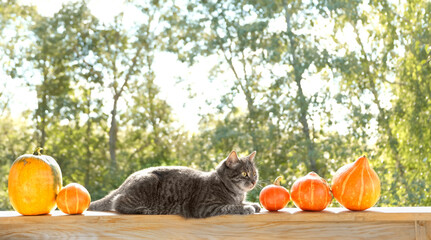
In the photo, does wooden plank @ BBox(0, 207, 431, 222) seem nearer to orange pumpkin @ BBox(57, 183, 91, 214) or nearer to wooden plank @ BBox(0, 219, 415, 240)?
wooden plank @ BBox(0, 219, 415, 240)

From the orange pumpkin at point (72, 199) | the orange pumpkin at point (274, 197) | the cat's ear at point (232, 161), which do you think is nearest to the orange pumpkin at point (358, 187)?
the orange pumpkin at point (274, 197)

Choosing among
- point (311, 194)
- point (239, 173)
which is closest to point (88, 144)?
point (239, 173)

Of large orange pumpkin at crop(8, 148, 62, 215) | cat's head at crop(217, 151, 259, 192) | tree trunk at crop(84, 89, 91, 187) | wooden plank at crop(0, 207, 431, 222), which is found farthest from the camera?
tree trunk at crop(84, 89, 91, 187)

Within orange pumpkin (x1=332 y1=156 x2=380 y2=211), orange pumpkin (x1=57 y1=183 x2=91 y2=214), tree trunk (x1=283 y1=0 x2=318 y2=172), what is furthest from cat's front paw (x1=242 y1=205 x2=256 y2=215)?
tree trunk (x1=283 y1=0 x2=318 y2=172)

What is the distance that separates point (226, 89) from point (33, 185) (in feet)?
10.8

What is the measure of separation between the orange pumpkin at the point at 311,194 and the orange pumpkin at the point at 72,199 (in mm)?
837

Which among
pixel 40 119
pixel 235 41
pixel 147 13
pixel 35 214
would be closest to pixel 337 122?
pixel 235 41

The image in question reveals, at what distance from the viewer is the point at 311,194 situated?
5.85 feet

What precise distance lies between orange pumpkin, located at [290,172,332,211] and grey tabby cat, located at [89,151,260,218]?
0.19 m

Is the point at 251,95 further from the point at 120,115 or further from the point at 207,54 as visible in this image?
the point at 120,115

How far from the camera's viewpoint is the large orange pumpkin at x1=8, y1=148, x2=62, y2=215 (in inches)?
72.6

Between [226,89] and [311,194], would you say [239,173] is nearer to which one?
[311,194]

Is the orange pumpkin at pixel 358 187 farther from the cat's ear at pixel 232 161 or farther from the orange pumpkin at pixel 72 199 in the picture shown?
the orange pumpkin at pixel 72 199

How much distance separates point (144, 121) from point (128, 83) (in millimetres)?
465
